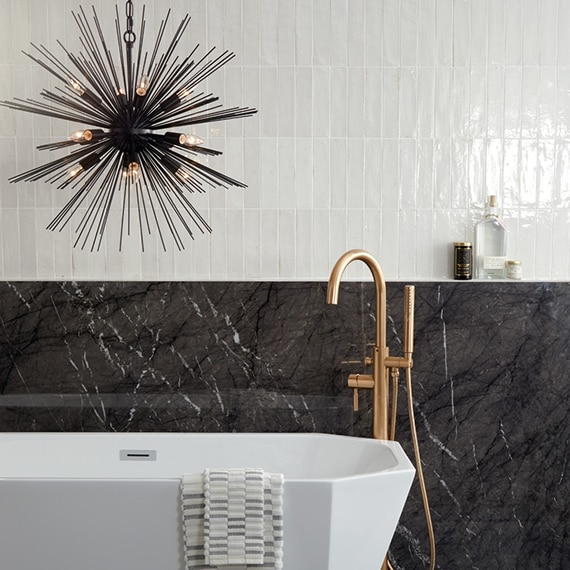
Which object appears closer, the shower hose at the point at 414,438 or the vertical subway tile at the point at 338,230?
the shower hose at the point at 414,438

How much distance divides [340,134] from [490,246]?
0.67 m

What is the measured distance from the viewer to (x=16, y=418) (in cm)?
283

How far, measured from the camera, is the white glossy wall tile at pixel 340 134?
2793mm

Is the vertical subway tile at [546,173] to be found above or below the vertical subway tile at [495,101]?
below

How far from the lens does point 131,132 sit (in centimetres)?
267

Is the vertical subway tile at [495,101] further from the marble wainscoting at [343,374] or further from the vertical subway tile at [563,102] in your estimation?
the marble wainscoting at [343,374]

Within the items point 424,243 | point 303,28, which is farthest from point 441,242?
point 303,28

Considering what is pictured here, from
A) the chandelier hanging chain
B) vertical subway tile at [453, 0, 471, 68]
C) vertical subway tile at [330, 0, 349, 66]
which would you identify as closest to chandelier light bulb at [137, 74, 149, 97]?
the chandelier hanging chain

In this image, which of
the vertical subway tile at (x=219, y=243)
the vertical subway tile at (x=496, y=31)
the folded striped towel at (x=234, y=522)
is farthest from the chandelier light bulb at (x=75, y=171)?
the vertical subway tile at (x=496, y=31)

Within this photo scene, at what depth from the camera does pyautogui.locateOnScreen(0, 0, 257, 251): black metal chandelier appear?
269cm

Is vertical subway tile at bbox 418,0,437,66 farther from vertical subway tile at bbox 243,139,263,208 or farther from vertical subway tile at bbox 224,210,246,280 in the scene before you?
vertical subway tile at bbox 224,210,246,280

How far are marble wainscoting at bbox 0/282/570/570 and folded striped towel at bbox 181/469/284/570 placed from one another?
68cm

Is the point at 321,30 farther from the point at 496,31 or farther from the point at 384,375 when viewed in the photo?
the point at 384,375

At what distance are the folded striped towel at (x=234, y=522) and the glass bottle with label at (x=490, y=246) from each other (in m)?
1.16
